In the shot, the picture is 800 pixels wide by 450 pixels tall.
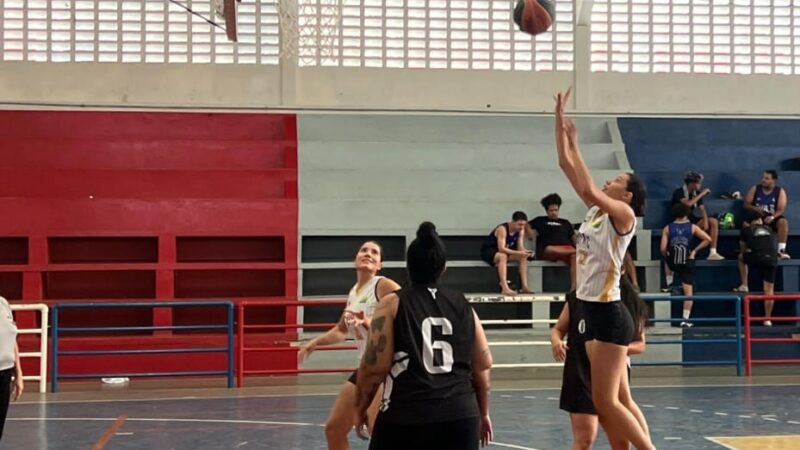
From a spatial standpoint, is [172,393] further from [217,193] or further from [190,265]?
[217,193]

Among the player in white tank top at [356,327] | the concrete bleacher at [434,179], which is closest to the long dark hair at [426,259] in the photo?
the player in white tank top at [356,327]

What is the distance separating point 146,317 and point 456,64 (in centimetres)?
799

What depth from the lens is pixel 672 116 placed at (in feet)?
64.6

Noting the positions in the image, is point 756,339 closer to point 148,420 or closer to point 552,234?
point 552,234

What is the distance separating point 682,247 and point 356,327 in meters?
10.3

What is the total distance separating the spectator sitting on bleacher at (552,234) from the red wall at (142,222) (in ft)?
12.9

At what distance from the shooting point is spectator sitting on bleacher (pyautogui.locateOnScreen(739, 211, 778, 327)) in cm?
1527

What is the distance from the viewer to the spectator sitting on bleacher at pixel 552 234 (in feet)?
51.0

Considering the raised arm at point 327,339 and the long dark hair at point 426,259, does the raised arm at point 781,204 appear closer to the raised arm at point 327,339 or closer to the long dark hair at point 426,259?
the raised arm at point 327,339

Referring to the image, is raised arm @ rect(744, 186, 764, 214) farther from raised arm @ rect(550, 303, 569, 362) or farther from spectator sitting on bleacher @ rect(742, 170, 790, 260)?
raised arm @ rect(550, 303, 569, 362)

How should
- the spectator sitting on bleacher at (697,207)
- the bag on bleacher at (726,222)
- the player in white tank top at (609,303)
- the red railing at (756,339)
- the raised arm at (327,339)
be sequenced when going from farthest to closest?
the bag on bleacher at (726,222), the spectator sitting on bleacher at (697,207), the red railing at (756,339), the raised arm at (327,339), the player in white tank top at (609,303)

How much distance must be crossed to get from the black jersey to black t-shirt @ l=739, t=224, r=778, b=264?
12011 mm

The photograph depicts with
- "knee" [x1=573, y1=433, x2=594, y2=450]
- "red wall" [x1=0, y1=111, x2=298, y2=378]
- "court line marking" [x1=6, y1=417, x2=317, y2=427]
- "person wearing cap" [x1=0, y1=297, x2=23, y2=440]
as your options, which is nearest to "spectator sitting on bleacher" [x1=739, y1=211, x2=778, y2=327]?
"red wall" [x1=0, y1=111, x2=298, y2=378]

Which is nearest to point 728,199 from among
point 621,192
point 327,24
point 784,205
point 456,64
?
point 784,205
